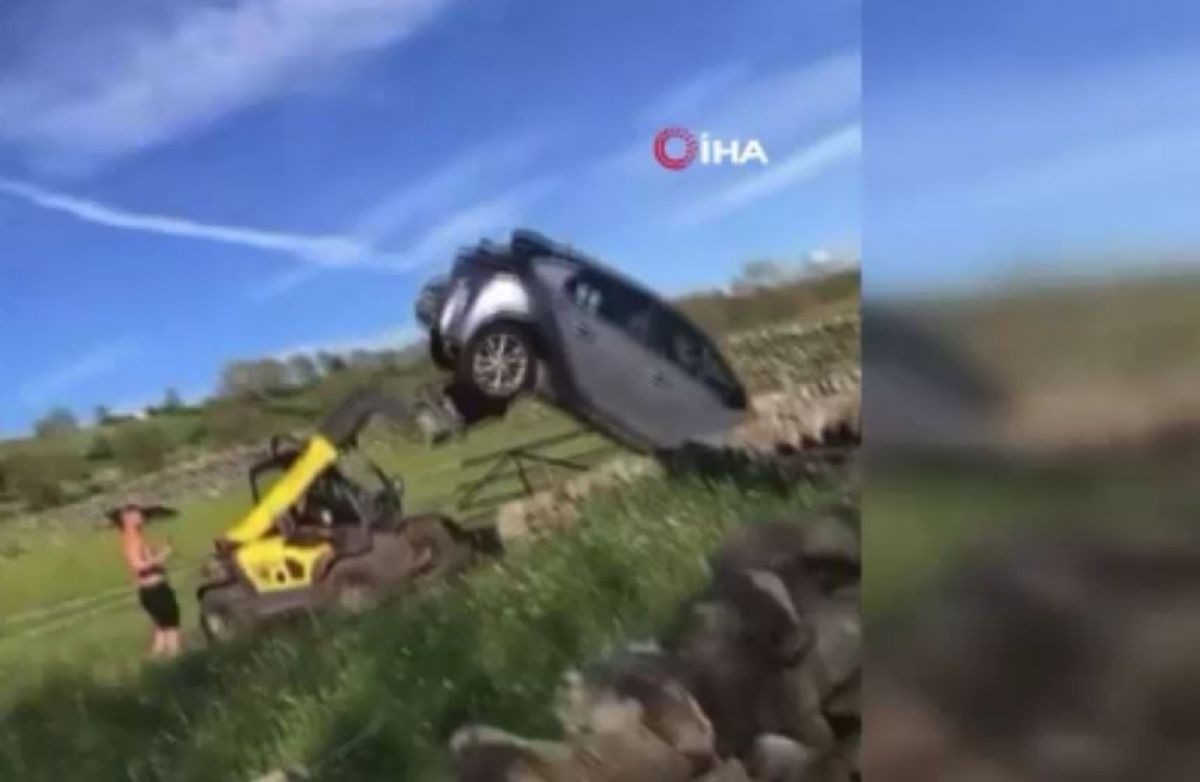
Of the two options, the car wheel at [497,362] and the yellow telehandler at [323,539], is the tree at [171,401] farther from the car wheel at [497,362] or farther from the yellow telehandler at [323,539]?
the car wheel at [497,362]

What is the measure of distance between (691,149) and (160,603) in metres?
0.63

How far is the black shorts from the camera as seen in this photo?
1.74 meters

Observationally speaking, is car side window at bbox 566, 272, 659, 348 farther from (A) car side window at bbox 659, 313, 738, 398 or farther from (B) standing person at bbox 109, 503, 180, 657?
(B) standing person at bbox 109, 503, 180, 657

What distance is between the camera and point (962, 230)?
74.4 inches

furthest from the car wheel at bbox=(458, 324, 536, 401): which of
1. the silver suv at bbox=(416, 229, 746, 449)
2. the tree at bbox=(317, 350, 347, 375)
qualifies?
the tree at bbox=(317, 350, 347, 375)

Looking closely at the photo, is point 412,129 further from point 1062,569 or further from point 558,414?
point 1062,569

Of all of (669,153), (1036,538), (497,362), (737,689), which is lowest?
(737,689)

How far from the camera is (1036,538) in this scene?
1908mm

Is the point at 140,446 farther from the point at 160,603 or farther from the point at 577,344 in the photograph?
the point at 577,344

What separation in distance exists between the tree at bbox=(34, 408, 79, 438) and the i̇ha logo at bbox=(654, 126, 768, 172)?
58cm

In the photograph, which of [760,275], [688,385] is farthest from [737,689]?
[760,275]

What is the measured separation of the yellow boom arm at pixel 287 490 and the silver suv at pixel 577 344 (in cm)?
14

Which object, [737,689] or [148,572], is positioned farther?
[737,689]

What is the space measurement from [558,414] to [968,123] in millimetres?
486
